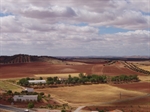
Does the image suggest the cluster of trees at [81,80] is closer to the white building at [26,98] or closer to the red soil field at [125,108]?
the white building at [26,98]

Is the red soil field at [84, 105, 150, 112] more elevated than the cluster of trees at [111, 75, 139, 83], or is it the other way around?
the cluster of trees at [111, 75, 139, 83]

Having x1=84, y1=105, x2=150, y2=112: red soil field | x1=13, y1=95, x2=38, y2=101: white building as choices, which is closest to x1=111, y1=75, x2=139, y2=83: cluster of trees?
x1=84, y1=105, x2=150, y2=112: red soil field

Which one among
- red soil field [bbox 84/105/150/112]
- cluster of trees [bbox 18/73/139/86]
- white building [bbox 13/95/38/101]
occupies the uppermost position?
cluster of trees [bbox 18/73/139/86]

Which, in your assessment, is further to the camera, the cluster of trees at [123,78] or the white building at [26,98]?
the cluster of trees at [123,78]

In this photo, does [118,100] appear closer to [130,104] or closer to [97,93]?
[130,104]

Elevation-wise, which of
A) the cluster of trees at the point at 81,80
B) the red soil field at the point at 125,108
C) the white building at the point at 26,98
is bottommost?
the red soil field at the point at 125,108

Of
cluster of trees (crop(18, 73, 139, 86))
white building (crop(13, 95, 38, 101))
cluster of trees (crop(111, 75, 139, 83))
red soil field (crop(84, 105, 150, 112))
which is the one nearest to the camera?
red soil field (crop(84, 105, 150, 112))

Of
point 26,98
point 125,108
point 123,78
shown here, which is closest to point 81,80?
point 123,78

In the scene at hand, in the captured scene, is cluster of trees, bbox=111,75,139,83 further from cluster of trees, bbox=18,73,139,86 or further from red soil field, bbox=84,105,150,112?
red soil field, bbox=84,105,150,112

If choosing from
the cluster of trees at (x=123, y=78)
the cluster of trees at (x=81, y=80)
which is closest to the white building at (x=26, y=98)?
the cluster of trees at (x=81, y=80)

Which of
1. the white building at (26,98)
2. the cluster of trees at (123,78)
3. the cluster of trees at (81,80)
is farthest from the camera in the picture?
the cluster of trees at (123,78)

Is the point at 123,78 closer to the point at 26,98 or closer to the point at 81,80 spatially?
the point at 81,80

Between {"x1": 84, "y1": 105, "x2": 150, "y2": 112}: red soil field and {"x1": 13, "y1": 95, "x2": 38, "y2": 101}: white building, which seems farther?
{"x1": 13, "y1": 95, "x2": 38, "y2": 101}: white building
